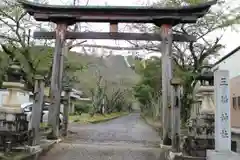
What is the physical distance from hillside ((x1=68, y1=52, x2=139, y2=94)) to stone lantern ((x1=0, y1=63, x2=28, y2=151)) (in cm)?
1231

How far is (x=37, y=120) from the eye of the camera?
898 cm

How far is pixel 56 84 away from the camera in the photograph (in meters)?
11.3

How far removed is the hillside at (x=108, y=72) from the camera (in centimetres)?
2310

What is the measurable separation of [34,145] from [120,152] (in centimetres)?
273

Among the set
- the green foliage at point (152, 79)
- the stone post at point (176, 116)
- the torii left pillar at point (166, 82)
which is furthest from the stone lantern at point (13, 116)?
the green foliage at point (152, 79)

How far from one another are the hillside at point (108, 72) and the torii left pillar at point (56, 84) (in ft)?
32.7

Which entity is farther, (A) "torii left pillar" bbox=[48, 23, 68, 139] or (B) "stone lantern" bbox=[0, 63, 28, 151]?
(A) "torii left pillar" bbox=[48, 23, 68, 139]

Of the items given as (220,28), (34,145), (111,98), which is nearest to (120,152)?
(34,145)

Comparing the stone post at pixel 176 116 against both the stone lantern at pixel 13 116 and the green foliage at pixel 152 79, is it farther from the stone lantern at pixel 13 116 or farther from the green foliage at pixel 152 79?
the green foliage at pixel 152 79

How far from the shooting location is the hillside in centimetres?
2310

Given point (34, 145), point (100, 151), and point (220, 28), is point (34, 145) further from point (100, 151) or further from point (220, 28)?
point (220, 28)

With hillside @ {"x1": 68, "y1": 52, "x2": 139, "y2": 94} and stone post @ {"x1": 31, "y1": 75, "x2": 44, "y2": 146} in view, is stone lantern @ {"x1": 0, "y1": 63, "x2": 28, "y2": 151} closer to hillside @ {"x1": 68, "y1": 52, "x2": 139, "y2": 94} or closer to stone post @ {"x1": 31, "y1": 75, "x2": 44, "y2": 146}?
stone post @ {"x1": 31, "y1": 75, "x2": 44, "y2": 146}

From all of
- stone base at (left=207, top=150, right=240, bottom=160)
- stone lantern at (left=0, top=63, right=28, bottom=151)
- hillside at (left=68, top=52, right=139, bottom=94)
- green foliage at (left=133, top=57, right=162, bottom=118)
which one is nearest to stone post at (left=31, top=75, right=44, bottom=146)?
stone lantern at (left=0, top=63, right=28, bottom=151)

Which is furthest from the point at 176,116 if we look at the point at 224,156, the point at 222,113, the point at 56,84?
the point at 56,84
